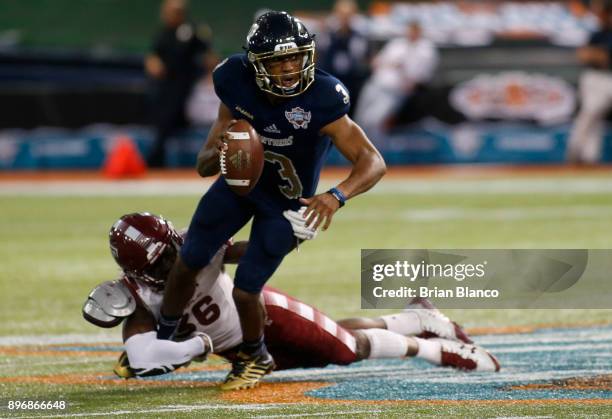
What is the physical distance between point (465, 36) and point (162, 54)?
5.66 metres

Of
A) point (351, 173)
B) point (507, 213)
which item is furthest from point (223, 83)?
point (507, 213)

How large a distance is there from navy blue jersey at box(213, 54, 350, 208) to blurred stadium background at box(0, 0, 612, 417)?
3.02 ft

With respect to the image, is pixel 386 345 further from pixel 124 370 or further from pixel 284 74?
pixel 284 74

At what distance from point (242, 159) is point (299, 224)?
37 cm

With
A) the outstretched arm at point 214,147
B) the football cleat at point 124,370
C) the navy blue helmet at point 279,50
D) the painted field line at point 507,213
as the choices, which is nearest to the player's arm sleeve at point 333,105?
the navy blue helmet at point 279,50

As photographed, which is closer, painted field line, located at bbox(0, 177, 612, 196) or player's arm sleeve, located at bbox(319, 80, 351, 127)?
player's arm sleeve, located at bbox(319, 80, 351, 127)

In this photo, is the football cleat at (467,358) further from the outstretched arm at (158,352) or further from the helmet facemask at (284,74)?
the helmet facemask at (284,74)

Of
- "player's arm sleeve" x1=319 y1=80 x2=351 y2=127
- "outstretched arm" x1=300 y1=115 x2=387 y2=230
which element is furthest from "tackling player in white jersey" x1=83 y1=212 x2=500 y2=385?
"player's arm sleeve" x1=319 y1=80 x2=351 y2=127

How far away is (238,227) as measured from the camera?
19.2ft

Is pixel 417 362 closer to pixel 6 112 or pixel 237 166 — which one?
pixel 237 166

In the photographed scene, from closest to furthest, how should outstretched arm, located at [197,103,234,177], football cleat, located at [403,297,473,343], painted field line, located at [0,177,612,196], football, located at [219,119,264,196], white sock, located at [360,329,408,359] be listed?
football, located at [219,119,264,196]
outstretched arm, located at [197,103,234,177]
white sock, located at [360,329,408,359]
football cleat, located at [403,297,473,343]
painted field line, located at [0,177,612,196]

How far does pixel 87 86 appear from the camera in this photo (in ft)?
61.8

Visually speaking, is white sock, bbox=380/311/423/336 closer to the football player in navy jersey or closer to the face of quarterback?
the football player in navy jersey

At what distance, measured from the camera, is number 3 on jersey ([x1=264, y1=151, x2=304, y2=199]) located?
5.81 meters
